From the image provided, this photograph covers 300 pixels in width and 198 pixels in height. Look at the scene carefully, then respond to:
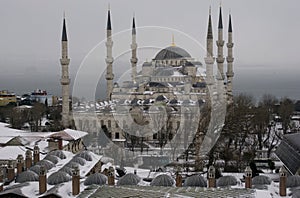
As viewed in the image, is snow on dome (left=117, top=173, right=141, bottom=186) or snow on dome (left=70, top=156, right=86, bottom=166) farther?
snow on dome (left=70, top=156, right=86, bottom=166)

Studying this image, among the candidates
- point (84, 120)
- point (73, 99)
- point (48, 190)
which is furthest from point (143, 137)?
point (48, 190)

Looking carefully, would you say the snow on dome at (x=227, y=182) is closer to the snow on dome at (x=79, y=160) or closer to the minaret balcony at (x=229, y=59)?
the snow on dome at (x=79, y=160)

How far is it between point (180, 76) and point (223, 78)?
3.29 metres

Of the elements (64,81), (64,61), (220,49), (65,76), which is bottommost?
(64,81)

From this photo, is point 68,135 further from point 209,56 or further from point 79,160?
point 209,56

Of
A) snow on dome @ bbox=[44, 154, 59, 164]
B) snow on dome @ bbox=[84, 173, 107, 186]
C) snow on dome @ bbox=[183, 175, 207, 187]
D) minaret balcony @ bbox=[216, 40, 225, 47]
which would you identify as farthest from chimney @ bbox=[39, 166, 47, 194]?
minaret balcony @ bbox=[216, 40, 225, 47]

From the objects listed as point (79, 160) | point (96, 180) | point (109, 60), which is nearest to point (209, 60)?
point (109, 60)

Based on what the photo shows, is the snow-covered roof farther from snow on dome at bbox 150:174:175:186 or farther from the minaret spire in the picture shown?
the minaret spire

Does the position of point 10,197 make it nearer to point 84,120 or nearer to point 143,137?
point 143,137

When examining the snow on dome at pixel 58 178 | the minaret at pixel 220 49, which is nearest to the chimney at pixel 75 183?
the snow on dome at pixel 58 178

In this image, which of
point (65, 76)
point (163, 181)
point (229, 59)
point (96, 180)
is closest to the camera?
point (96, 180)

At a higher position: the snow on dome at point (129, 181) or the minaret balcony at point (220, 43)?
the minaret balcony at point (220, 43)

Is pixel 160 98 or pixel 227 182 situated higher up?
pixel 160 98

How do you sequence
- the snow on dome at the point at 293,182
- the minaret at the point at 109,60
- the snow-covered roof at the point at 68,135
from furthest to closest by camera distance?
the minaret at the point at 109,60 < the snow-covered roof at the point at 68,135 < the snow on dome at the point at 293,182
